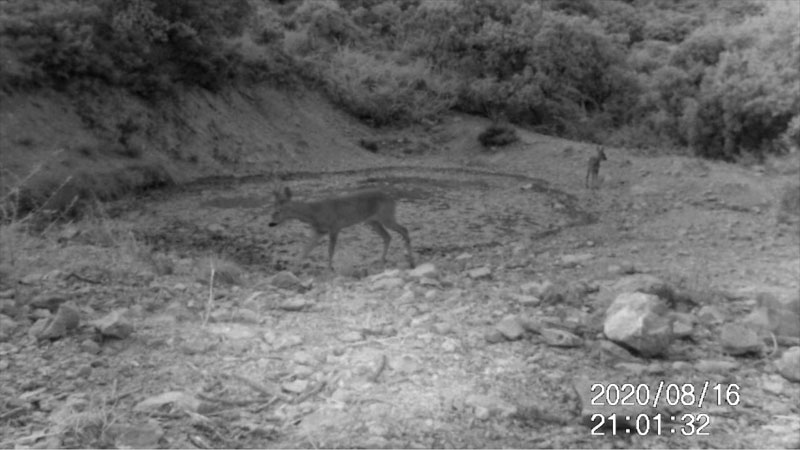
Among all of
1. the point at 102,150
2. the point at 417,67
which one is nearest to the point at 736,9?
the point at 417,67

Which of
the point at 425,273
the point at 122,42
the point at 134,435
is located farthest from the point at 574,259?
the point at 122,42

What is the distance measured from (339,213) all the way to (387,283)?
3.97 meters

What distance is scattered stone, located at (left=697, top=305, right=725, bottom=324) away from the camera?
8016 mm

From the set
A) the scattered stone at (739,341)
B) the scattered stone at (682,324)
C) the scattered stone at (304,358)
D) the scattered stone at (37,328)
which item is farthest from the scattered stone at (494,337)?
the scattered stone at (37,328)

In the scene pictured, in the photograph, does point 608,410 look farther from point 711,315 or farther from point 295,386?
point 711,315

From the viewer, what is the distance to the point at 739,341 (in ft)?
24.0

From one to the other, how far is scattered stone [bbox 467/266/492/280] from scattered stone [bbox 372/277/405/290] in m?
1.10

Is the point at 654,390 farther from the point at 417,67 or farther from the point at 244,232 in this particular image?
the point at 417,67

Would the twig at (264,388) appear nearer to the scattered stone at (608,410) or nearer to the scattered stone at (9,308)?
the scattered stone at (608,410)

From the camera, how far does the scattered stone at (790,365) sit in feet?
22.3

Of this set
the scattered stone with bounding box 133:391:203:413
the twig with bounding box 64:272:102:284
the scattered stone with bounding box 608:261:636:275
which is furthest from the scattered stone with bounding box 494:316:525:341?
the twig with bounding box 64:272:102:284

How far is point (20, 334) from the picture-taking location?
6.85m

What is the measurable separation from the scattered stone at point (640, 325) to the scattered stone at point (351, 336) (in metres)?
1.96

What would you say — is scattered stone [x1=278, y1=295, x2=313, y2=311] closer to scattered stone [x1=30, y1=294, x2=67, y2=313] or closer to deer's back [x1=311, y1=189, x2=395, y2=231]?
scattered stone [x1=30, y1=294, x2=67, y2=313]
